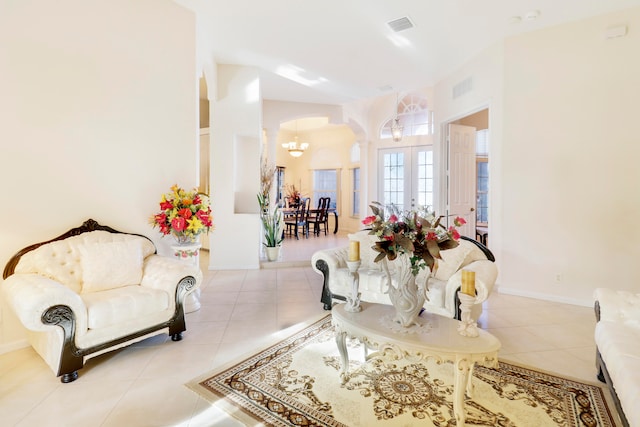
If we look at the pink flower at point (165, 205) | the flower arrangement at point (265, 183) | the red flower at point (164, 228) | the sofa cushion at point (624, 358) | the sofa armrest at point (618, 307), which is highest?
the flower arrangement at point (265, 183)

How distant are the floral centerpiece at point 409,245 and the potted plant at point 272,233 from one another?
13.1 ft

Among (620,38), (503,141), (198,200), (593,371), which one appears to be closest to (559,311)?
(593,371)

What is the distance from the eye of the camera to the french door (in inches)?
320

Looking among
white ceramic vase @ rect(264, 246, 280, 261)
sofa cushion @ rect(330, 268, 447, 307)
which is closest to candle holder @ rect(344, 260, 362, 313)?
sofa cushion @ rect(330, 268, 447, 307)

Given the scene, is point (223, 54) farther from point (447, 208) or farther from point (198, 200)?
point (447, 208)

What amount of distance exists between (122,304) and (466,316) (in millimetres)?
2429

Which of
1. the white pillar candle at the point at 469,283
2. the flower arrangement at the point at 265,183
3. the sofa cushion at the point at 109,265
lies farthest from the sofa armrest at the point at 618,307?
the flower arrangement at the point at 265,183

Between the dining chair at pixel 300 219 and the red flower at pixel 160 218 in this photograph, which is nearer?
the red flower at pixel 160 218

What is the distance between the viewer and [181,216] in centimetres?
331

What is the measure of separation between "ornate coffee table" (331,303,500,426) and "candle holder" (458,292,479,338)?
0.10 feet

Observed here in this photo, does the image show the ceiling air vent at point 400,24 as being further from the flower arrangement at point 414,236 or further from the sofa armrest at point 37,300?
the sofa armrest at point 37,300

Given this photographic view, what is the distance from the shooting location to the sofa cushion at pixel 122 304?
236 centimetres

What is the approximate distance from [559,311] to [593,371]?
1431mm

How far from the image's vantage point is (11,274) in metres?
2.61
